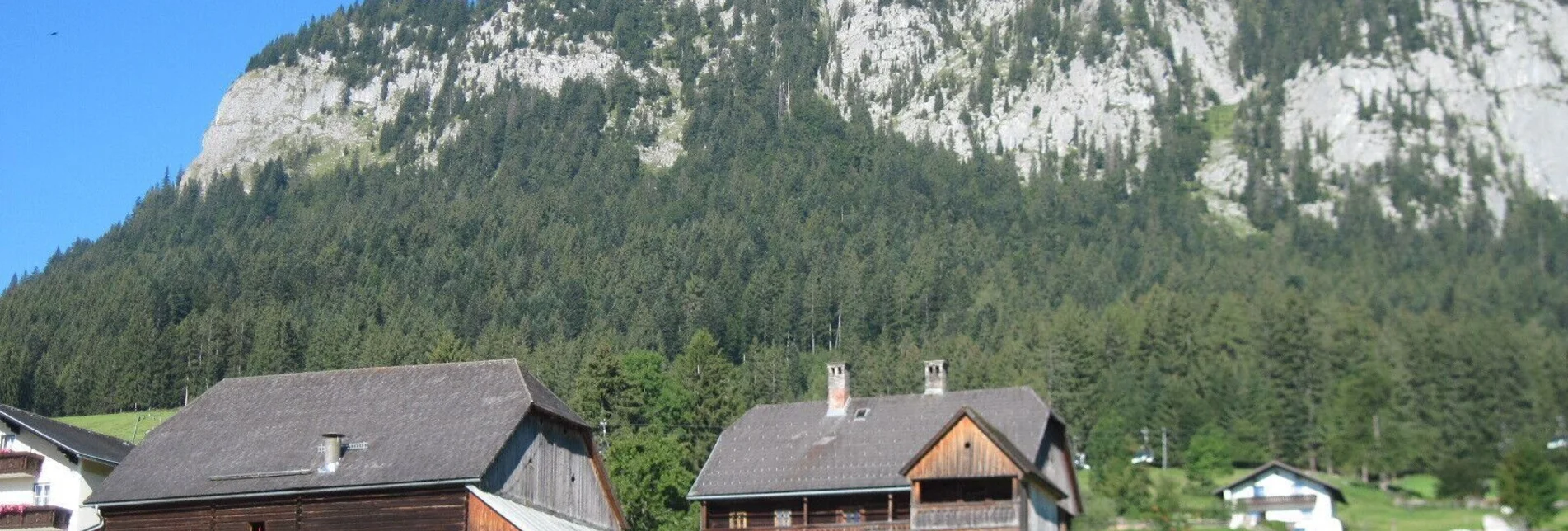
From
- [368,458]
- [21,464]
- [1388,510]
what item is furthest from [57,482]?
[1388,510]

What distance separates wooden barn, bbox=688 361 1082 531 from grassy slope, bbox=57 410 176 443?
229ft

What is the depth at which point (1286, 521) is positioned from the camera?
277ft

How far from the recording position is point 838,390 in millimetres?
64875

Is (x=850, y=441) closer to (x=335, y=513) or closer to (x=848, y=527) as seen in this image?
(x=848, y=527)

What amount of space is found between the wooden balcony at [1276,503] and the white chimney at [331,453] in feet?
166

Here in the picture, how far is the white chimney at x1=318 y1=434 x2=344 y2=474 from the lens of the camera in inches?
2074

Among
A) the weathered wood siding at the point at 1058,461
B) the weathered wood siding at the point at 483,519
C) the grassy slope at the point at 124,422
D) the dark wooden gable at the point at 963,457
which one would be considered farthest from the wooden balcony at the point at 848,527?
the grassy slope at the point at 124,422

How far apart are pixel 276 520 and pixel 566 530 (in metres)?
9.03

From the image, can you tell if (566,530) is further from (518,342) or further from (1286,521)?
(518,342)

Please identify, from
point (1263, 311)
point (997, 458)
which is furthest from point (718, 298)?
point (997, 458)

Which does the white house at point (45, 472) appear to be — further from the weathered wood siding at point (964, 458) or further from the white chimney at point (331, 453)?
the weathered wood siding at point (964, 458)

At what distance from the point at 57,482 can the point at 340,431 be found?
52.4 feet

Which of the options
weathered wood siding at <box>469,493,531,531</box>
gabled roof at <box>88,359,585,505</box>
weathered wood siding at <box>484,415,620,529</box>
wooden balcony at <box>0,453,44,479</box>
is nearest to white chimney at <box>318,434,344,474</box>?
gabled roof at <box>88,359,585,505</box>

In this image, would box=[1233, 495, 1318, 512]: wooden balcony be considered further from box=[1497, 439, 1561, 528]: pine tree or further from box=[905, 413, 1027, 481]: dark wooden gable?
box=[905, 413, 1027, 481]: dark wooden gable
